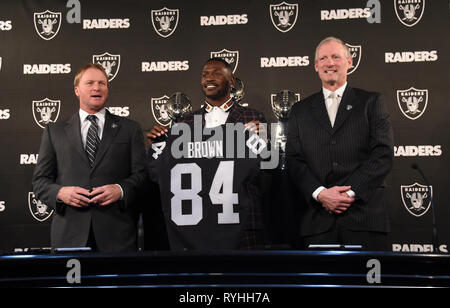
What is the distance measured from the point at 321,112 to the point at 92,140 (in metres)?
1.41

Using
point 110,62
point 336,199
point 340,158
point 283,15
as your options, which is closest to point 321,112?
point 340,158

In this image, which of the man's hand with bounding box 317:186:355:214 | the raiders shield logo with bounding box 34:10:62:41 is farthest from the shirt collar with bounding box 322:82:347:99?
the raiders shield logo with bounding box 34:10:62:41

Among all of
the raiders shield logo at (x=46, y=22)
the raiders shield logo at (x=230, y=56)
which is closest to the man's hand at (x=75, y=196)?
the raiders shield logo at (x=230, y=56)

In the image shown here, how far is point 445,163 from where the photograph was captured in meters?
4.71

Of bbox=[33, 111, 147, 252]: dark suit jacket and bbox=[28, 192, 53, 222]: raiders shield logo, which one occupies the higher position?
bbox=[33, 111, 147, 252]: dark suit jacket

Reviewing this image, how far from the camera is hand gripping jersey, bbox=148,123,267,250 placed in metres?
3.08

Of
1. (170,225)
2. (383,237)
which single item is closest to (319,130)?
(383,237)

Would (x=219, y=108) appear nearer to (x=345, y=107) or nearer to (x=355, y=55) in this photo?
(x=345, y=107)

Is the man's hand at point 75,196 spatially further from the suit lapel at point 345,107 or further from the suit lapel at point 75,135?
the suit lapel at point 345,107

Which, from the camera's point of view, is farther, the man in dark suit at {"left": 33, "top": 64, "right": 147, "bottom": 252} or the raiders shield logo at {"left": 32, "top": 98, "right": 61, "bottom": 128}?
the raiders shield logo at {"left": 32, "top": 98, "right": 61, "bottom": 128}

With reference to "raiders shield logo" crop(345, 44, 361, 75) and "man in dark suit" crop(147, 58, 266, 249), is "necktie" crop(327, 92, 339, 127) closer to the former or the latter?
"man in dark suit" crop(147, 58, 266, 249)

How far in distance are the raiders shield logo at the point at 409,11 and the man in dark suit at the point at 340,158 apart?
6.22 feet
